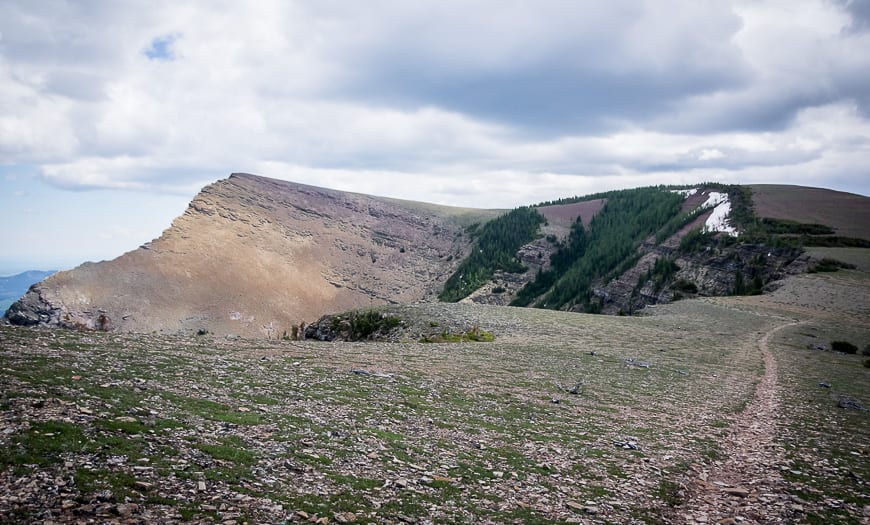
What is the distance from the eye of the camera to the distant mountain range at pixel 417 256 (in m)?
90.1

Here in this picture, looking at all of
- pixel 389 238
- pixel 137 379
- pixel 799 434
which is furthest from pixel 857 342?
pixel 389 238

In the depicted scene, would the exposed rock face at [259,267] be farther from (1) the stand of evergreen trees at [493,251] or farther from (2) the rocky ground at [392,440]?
(2) the rocky ground at [392,440]

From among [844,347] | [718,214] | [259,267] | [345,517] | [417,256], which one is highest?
[718,214]

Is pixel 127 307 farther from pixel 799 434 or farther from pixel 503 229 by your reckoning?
pixel 503 229

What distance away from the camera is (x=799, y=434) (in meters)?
16.3

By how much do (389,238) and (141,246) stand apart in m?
81.0

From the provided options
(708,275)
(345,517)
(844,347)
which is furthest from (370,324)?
(708,275)

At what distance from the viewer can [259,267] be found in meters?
119

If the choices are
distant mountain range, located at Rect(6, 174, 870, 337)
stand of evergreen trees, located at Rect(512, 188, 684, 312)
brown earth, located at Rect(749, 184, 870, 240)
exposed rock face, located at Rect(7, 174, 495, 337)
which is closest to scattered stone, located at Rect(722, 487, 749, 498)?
distant mountain range, located at Rect(6, 174, 870, 337)

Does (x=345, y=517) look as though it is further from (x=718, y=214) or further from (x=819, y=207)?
(x=819, y=207)

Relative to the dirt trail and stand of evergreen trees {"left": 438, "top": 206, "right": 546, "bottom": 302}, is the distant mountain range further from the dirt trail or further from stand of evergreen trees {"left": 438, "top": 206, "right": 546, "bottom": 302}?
the dirt trail

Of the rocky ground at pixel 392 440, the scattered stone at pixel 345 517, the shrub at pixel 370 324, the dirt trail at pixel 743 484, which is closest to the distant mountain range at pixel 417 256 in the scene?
the shrub at pixel 370 324

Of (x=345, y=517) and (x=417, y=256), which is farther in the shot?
(x=417, y=256)

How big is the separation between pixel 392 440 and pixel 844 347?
43.5 metres
